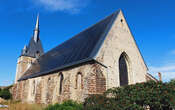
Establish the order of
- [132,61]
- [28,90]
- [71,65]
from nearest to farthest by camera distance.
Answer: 1. [71,65]
2. [132,61]
3. [28,90]

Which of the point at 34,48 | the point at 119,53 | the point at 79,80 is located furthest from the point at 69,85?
the point at 34,48

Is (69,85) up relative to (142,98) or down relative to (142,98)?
up

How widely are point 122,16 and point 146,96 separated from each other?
7.90m

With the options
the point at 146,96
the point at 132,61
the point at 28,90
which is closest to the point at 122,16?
the point at 132,61

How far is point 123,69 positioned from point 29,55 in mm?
22643

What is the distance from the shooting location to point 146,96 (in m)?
5.58

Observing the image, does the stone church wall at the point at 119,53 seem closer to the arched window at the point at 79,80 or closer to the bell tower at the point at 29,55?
the arched window at the point at 79,80

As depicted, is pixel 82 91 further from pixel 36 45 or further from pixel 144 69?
pixel 36 45

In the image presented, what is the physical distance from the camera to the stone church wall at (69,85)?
8477 mm

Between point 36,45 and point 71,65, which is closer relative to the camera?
point 71,65

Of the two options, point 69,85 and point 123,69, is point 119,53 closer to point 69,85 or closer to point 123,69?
point 123,69

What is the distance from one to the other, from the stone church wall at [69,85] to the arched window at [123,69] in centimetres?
215

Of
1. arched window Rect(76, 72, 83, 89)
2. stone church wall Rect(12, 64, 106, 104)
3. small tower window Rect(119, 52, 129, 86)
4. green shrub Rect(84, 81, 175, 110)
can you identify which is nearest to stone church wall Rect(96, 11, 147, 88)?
small tower window Rect(119, 52, 129, 86)

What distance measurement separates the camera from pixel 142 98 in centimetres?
562
